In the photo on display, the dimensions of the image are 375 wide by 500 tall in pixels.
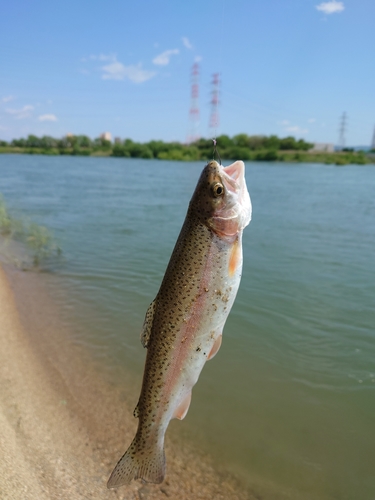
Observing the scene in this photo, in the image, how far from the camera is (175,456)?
4.80m

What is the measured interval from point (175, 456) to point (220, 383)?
1.90 metres

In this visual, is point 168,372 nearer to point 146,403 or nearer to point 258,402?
point 146,403

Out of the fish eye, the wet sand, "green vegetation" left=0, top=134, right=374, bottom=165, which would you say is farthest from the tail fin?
"green vegetation" left=0, top=134, right=374, bottom=165

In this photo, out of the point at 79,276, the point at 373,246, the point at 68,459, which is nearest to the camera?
the point at 68,459

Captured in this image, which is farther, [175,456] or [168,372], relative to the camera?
[175,456]

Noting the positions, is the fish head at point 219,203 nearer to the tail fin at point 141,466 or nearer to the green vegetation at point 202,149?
the tail fin at point 141,466

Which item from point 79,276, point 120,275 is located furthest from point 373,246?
point 79,276

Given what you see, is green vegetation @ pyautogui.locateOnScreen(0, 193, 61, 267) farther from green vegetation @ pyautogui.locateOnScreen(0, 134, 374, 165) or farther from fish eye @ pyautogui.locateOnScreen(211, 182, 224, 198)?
green vegetation @ pyautogui.locateOnScreen(0, 134, 374, 165)

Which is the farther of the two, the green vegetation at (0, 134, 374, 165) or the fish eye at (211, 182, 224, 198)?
the green vegetation at (0, 134, 374, 165)

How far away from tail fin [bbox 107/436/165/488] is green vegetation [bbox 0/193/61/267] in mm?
9851

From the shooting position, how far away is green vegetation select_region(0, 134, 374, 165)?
Result: 8497cm

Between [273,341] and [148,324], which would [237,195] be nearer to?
[148,324]

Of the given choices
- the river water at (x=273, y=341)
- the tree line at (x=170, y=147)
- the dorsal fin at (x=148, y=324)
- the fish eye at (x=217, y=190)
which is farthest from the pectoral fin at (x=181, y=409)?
the tree line at (x=170, y=147)

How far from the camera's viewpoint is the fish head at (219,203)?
110 inches
